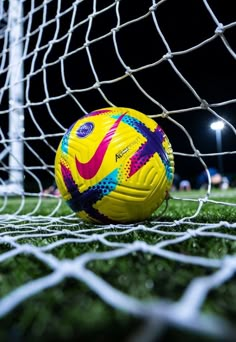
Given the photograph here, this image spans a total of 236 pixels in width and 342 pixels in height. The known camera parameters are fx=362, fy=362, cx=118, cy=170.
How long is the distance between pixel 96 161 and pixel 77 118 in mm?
1605

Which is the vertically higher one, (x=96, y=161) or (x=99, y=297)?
(x=96, y=161)

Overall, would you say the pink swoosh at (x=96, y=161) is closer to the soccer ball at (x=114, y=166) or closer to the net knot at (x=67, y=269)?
the soccer ball at (x=114, y=166)

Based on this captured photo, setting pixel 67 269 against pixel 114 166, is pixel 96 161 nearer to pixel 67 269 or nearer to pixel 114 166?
pixel 114 166

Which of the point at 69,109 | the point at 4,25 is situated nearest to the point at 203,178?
the point at 69,109

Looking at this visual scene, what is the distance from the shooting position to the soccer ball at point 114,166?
46.3 inches

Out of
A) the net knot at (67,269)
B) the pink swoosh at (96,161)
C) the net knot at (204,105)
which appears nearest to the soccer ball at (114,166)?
the pink swoosh at (96,161)

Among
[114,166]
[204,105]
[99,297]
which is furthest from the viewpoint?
[204,105]

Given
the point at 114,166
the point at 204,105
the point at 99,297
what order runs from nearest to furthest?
the point at 99,297
the point at 114,166
the point at 204,105

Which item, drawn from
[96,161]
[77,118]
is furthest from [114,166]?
[77,118]

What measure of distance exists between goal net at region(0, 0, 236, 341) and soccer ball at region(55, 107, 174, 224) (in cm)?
8

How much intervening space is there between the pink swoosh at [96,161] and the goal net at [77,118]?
0.19m

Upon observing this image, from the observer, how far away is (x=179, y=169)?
59.2 feet

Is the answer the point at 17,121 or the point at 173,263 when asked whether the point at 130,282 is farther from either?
the point at 17,121

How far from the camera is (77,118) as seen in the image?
272 cm
